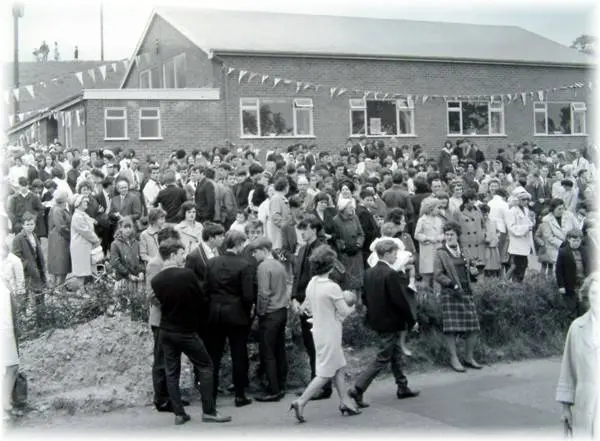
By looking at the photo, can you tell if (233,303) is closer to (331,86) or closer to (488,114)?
(331,86)

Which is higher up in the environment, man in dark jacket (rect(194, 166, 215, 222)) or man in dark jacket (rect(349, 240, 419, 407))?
man in dark jacket (rect(194, 166, 215, 222))

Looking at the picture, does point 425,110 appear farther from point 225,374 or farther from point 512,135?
point 225,374

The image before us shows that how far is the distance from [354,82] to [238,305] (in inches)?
908

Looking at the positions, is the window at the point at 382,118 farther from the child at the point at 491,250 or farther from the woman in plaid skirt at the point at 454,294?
the woman in plaid skirt at the point at 454,294

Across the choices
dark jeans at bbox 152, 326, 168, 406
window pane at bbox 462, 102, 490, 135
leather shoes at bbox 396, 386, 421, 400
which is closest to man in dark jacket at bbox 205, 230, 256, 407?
dark jeans at bbox 152, 326, 168, 406

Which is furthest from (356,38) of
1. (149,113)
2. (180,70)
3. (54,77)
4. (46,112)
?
(54,77)

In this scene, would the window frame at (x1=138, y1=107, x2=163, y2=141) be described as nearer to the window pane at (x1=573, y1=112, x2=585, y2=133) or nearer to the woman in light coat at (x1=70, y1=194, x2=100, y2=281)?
the woman in light coat at (x1=70, y1=194, x2=100, y2=281)

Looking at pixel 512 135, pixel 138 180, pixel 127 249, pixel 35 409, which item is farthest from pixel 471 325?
pixel 512 135

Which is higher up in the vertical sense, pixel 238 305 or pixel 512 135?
pixel 512 135

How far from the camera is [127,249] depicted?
1105 cm

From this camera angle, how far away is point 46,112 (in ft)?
106

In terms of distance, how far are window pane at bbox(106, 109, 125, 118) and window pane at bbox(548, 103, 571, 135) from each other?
17.5 meters

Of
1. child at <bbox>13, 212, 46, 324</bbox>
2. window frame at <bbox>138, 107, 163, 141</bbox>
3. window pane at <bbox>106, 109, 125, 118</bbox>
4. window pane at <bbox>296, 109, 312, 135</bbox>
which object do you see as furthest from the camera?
window pane at <bbox>296, 109, 312, 135</bbox>

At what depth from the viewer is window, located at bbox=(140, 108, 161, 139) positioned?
28.3m
